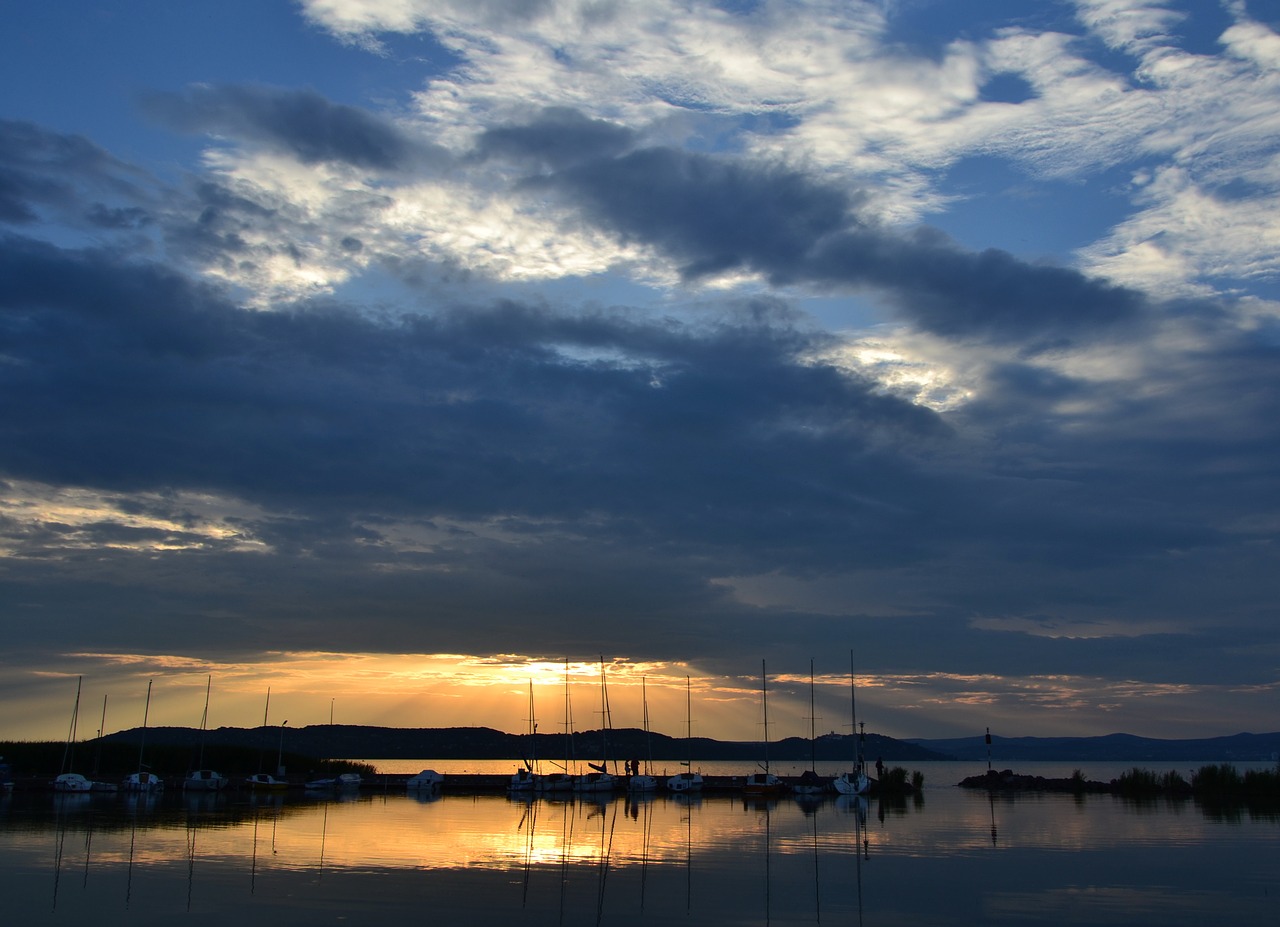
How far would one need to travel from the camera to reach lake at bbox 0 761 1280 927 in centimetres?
2773

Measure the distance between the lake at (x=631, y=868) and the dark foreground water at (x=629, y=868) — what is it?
12cm

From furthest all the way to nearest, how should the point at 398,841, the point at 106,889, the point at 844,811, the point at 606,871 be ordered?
the point at 844,811
the point at 398,841
the point at 606,871
the point at 106,889

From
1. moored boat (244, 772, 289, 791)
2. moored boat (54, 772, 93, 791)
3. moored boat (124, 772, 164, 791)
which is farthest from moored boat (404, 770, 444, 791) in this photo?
moored boat (54, 772, 93, 791)

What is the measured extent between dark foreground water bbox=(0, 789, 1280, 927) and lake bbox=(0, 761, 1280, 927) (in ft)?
0.40

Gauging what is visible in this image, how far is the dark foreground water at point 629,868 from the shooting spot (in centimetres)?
2769

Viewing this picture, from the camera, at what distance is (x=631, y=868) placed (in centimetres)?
3734

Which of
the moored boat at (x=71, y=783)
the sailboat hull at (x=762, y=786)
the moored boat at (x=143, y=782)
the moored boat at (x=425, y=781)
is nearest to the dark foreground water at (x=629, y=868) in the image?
the moored boat at (x=71, y=783)

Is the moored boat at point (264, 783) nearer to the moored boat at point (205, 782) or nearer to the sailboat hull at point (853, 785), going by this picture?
the moored boat at point (205, 782)

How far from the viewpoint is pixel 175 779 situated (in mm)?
95125

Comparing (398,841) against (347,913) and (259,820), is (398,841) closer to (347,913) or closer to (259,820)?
(259,820)

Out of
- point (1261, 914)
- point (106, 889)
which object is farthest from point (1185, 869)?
point (106, 889)

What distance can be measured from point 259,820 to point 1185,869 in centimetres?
4529

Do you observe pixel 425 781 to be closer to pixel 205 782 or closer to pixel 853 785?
pixel 205 782

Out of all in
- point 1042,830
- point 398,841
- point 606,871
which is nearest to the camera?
point 606,871
